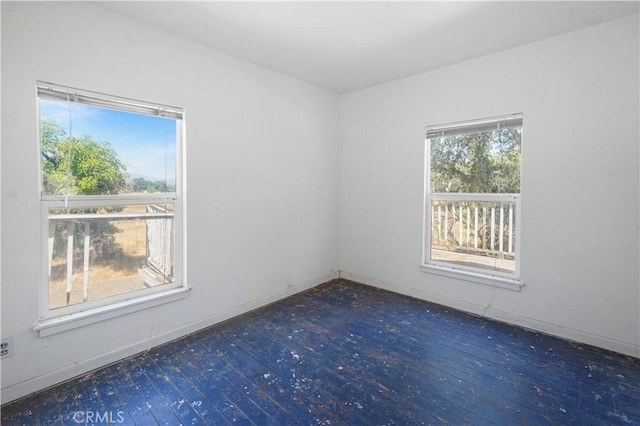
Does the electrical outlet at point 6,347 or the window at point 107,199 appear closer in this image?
the electrical outlet at point 6,347

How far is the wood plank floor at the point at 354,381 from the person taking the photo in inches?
65.6

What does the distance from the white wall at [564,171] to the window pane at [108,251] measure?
2.48 metres

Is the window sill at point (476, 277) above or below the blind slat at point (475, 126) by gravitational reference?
below

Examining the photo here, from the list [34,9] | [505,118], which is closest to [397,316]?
[505,118]

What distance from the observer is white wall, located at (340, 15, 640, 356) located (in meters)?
2.22

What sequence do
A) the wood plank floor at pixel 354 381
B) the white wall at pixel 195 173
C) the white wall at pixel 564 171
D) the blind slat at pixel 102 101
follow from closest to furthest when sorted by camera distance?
the wood plank floor at pixel 354 381
the white wall at pixel 195 173
the blind slat at pixel 102 101
the white wall at pixel 564 171

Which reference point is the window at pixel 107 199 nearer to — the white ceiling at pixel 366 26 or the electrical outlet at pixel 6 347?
the electrical outlet at pixel 6 347

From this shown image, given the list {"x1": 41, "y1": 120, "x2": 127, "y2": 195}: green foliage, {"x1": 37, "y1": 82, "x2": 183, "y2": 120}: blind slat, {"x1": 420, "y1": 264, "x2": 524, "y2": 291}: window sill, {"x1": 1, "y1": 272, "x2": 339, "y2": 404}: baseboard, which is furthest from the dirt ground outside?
{"x1": 420, "y1": 264, "x2": 524, "y2": 291}: window sill

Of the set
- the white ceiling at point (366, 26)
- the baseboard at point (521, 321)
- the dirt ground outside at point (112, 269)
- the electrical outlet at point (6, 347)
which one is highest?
the white ceiling at point (366, 26)

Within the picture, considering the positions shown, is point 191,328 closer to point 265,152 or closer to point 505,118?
point 265,152

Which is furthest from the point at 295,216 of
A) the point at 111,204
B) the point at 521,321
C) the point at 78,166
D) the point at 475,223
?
the point at 521,321

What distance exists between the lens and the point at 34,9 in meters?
1.79

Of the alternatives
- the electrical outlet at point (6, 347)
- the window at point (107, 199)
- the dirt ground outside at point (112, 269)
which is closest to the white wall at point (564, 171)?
the window at point (107, 199)

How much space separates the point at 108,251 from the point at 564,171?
11.8 feet
